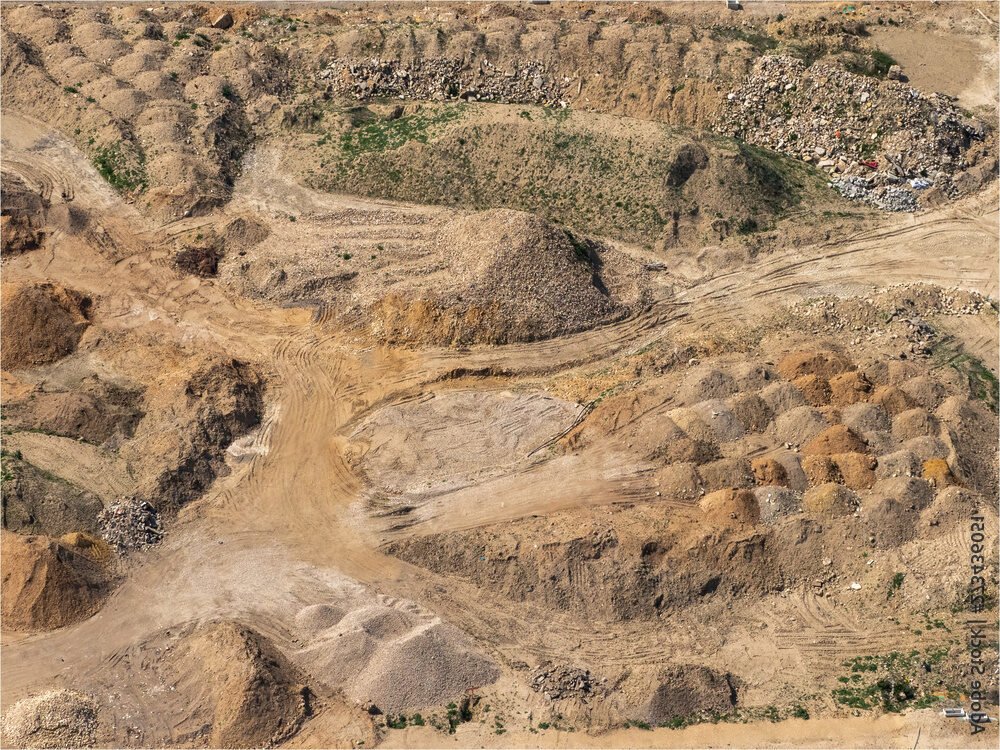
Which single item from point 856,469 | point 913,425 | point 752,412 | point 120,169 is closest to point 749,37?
point 752,412

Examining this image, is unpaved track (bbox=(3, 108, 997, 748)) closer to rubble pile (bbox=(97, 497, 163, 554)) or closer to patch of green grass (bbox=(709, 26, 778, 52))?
rubble pile (bbox=(97, 497, 163, 554))

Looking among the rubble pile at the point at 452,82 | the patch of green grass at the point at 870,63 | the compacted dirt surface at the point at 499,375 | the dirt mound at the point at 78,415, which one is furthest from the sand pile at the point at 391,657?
the patch of green grass at the point at 870,63

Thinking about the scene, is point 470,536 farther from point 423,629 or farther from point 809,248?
point 809,248

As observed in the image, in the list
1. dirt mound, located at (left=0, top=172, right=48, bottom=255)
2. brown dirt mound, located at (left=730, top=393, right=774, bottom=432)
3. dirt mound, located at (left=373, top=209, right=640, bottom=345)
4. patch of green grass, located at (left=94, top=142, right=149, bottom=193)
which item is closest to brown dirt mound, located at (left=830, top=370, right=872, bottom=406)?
brown dirt mound, located at (left=730, top=393, right=774, bottom=432)

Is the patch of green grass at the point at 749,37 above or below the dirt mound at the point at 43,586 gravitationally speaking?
above

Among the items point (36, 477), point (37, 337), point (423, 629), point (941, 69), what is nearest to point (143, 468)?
point (36, 477)

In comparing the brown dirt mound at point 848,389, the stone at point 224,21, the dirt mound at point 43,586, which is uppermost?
the stone at point 224,21

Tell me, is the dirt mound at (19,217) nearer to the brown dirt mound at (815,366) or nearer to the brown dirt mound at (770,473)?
the brown dirt mound at (770,473)
